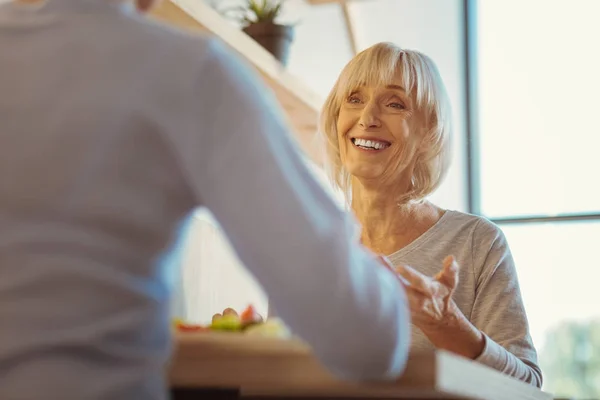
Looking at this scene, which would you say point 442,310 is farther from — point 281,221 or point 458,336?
point 281,221

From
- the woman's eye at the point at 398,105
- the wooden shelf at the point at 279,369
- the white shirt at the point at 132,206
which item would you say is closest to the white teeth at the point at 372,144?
the woman's eye at the point at 398,105

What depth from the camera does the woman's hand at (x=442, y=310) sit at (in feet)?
4.57

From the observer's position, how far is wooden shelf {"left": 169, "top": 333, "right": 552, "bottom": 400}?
1.02 metres

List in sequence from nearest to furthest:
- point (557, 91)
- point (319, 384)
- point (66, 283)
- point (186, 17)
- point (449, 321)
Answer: point (66, 283)
point (319, 384)
point (449, 321)
point (186, 17)
point (557, 91)

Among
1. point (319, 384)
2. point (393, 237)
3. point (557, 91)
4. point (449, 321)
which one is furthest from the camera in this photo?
point (557, 91)

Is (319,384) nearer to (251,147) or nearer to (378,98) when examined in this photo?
(251,147)

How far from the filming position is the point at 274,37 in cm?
415

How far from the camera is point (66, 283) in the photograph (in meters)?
0.80

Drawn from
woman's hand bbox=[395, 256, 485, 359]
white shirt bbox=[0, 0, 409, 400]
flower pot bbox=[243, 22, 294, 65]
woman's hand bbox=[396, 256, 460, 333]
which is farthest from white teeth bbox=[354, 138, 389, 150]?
flower pot bbox=[243, 22, 294, 65]

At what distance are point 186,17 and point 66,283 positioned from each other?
261cm

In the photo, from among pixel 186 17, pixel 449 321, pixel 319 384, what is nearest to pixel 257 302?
pixel 186 17

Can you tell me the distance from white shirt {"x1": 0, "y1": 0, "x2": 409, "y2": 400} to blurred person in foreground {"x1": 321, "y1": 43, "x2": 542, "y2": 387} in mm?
1305

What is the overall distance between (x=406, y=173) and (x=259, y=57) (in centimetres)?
162

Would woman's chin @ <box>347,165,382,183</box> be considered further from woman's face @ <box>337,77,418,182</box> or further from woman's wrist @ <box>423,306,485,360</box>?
woman's wrist @ <box>423,306,485,360</box>
